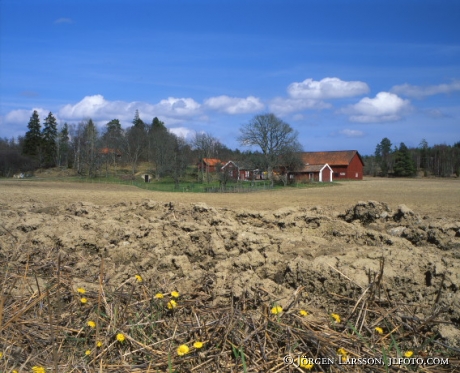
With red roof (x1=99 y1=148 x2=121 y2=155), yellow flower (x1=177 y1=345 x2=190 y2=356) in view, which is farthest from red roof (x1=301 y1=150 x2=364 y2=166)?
yellow flower (x1=177 y1=345 x2=190 y2=356)

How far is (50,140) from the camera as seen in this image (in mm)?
90938

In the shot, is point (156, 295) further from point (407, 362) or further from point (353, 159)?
point (353, 159)

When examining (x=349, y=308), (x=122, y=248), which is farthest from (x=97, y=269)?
(x=349, y=308)

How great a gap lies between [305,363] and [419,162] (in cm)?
12436

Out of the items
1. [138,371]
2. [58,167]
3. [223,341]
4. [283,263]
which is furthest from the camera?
[58,167]

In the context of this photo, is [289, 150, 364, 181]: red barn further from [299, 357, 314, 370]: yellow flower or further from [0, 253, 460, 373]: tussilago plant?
[299, 357, 314, 370]: yellow flower

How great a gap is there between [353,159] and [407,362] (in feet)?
313

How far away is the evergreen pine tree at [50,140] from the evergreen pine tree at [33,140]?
1.31 metres

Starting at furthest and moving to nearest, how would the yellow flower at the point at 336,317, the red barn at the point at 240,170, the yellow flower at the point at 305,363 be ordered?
the red barn at the point at 240,170, the yellow flower at the point at 336,317, the yellow flower at the point at 305,363

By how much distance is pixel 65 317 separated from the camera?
13.1 feet

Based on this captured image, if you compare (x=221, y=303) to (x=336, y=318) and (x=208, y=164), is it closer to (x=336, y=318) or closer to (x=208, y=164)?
(x=336, y=318)

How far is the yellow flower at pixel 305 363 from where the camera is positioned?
322cm

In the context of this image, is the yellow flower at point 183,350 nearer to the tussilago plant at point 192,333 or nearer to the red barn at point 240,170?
the tussilago plant at point 192,333

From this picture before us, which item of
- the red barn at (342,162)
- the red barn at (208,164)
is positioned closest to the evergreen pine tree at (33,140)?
the red barn at (208,164)
